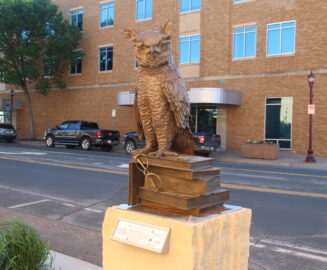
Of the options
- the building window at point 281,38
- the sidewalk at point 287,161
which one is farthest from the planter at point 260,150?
the building window at point 281,38

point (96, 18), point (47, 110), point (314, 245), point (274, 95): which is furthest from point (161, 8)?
point (314, 245)

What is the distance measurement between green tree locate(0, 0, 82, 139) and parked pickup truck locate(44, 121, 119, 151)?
6868 millimetres

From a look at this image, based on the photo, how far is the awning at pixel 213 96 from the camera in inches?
814

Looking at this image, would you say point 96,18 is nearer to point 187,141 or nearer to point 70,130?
point 70,130

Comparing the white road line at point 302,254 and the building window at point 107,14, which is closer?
the white road line at point 302,254

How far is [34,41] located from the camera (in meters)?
28.9

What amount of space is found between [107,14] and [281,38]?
13887 mm

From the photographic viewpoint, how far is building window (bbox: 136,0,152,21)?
2638 cm

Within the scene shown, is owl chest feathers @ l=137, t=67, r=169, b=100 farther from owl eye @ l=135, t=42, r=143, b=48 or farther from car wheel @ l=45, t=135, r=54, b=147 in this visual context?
car wheel @ l=45, t=135, r=54, b=147

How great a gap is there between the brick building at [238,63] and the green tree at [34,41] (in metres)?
3.06

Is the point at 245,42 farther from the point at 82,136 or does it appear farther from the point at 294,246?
the point at 294,246

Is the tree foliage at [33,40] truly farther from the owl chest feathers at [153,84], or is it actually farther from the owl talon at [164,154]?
the owl talon at [164,154]

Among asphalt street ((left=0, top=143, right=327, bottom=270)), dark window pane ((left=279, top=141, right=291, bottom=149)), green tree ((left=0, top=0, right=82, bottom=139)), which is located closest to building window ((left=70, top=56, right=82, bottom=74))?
green tree ((left=0, top=0, right=82, bottom=139))

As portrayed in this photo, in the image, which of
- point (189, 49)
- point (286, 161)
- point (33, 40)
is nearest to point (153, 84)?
point (286, 161)
